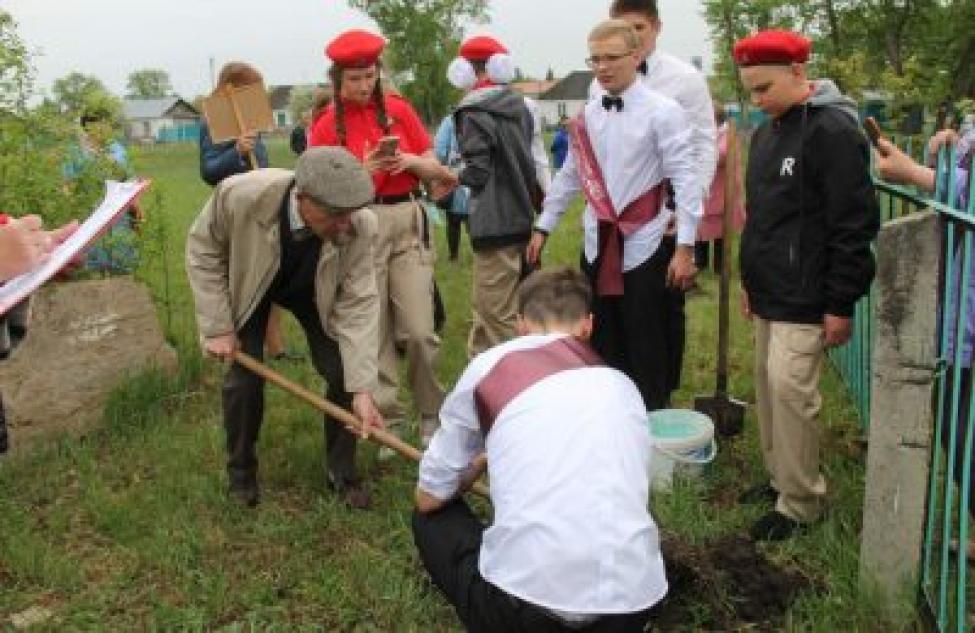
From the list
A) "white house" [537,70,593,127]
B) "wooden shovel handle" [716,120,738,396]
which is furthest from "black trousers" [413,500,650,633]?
"white house" [537,70,593,127]

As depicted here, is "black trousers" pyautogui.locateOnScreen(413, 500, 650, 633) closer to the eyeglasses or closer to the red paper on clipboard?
the red paper on clipboard

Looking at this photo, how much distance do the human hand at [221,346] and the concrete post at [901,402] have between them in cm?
246

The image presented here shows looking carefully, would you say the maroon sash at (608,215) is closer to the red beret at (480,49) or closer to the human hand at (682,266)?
the human hand at (682,266)

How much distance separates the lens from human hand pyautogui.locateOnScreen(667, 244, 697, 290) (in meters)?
4.15

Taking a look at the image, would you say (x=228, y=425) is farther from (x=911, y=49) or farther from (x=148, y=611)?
(x=911, y=49)

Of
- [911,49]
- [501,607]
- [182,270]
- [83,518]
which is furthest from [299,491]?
[911,49]

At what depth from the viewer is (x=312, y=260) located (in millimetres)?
3924

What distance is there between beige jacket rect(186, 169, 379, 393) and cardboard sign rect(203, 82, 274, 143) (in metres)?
1.63

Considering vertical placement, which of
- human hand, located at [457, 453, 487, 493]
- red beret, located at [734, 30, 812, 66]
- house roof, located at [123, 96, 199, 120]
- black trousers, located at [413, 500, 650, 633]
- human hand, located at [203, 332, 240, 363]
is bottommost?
black trousers, located at [413, 500, 650, 633]

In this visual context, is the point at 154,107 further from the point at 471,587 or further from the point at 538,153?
the point at 471,587

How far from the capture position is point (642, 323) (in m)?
4.31

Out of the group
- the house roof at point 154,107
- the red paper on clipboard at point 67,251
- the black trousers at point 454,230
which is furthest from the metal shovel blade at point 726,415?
the house roof at point 154,107

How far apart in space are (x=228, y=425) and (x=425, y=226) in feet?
4.57

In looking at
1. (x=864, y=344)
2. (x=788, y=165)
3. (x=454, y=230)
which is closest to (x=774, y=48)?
(x=788, y=165)
